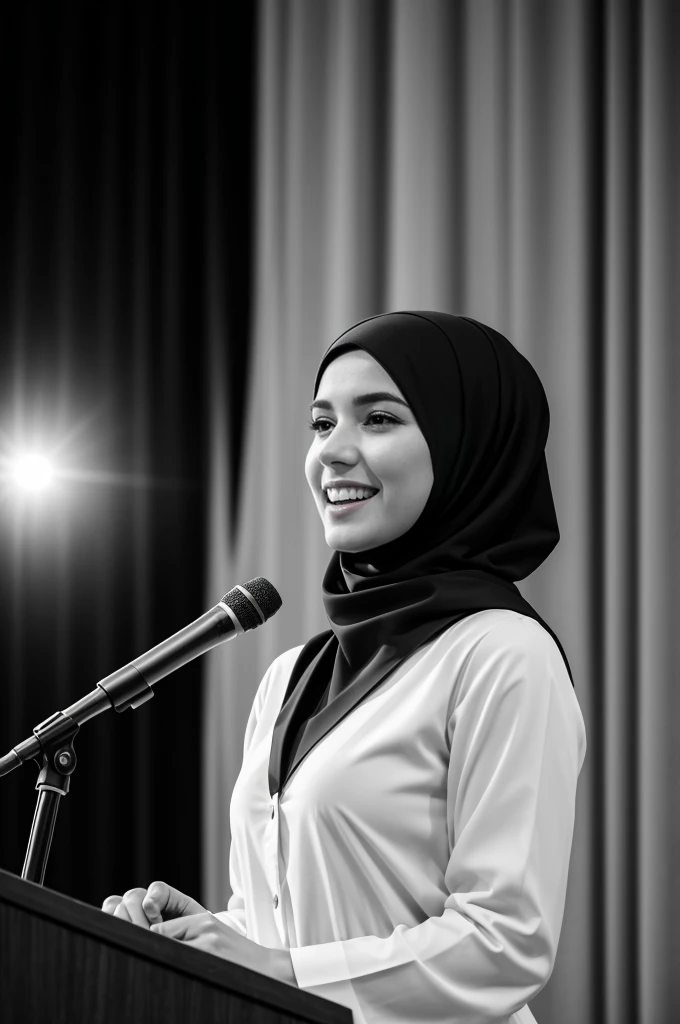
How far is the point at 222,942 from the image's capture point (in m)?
0.88

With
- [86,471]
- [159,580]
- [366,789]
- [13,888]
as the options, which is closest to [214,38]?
[86,471]

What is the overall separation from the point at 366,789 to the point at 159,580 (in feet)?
4.84

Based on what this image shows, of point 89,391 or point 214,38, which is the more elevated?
point 214,38

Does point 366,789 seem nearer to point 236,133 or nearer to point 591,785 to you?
point 591,785

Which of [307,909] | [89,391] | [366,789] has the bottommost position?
[307,909]

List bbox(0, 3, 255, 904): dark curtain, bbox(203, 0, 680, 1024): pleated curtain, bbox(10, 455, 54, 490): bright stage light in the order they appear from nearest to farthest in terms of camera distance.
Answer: bbox(203, 0, 680, 1024): pleated curtain → bbox(0, 3, 255, 904): dark curtain → bbox(10, 455, 54, 490): bright stage light

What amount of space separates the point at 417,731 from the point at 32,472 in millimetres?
1708

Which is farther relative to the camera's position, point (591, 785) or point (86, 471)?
point (86, 471)

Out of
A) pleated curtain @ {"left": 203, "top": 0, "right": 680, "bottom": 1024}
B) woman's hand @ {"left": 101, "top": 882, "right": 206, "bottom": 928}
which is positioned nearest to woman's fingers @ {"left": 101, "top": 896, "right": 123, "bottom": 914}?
woman's hand @ {"left": 101, "top": 882, "right": 206, "bottom": 928}

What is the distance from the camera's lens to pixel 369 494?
116cm

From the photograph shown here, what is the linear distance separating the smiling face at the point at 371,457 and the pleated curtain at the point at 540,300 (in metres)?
1.03

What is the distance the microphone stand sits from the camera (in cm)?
92

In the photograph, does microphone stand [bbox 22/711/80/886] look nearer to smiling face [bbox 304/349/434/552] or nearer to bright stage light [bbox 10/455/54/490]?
smiling face [bbox 304/349/434/552]

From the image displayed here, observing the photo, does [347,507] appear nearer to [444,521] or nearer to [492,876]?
[444,521]
